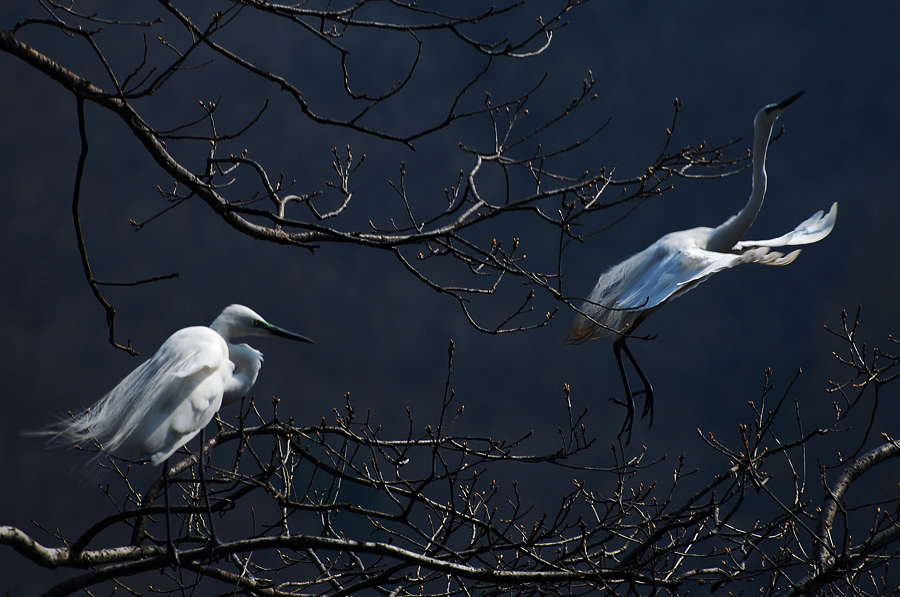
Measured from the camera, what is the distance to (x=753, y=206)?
8.55ft

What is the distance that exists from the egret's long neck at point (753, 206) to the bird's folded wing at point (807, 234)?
0.14 feet

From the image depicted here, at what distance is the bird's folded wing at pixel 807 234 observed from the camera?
2492mm

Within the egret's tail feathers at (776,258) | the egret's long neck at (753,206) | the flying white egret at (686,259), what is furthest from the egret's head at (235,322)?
the egret's long neck at (753,206)

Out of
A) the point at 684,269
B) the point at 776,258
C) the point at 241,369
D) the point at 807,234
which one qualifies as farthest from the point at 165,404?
the point at 807,234

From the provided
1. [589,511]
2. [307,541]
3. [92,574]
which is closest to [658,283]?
[307,541]

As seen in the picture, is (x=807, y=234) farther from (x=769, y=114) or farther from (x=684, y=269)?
(x=684, y=269)

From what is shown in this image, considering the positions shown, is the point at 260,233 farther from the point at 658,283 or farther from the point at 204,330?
the point at 658,283

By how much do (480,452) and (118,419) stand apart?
86 centimetres

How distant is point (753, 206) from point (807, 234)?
19 cm

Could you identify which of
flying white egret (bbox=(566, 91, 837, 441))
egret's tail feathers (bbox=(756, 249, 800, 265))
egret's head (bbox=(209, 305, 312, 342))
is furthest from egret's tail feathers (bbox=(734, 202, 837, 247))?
egret's head (bbox=(209, 305, 312, 342))

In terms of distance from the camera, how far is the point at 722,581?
1.72 m

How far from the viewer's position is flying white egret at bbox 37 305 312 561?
1.72 m

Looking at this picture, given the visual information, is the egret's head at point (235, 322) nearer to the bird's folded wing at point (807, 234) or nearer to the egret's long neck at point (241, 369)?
the egret's long neck at point (241, 369)

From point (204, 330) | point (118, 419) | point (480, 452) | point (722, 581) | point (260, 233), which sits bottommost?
point (722, 581)
